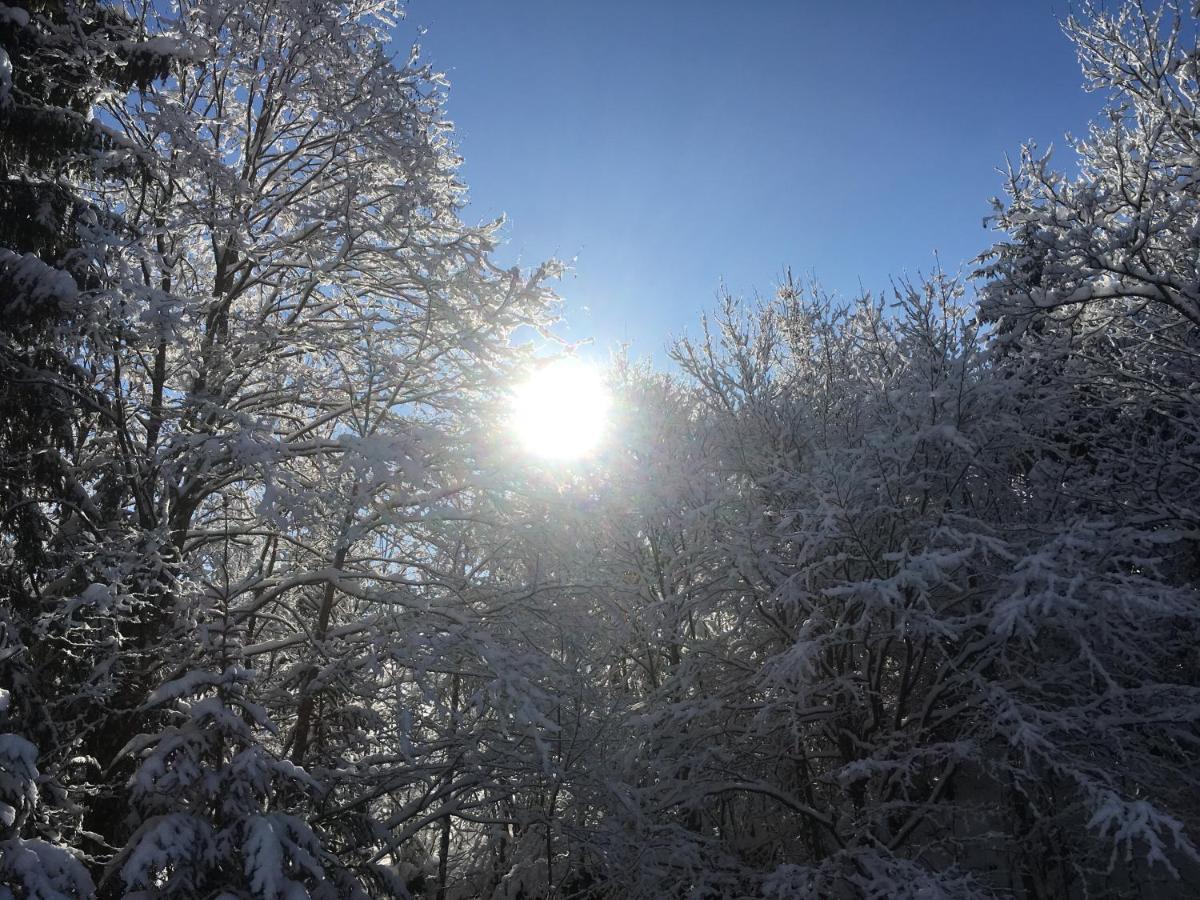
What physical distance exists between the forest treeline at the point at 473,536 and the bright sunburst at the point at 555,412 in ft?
0.81

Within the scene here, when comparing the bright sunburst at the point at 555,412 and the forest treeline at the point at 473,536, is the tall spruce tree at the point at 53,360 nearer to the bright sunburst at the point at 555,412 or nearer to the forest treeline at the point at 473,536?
the forest treeline at the point at 473,536

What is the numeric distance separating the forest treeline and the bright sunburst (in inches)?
9.8

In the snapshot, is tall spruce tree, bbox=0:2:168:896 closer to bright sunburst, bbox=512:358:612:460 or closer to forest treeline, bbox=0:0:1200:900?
forest treeline, bbox=0:0:1200:900

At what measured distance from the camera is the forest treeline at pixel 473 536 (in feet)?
17.4

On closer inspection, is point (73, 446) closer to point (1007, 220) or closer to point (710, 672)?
point (710, 672)

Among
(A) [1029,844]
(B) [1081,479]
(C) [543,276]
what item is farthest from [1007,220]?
(A) [1029,844]

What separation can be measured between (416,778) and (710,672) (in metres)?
4.04

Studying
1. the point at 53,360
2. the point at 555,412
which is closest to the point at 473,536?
the point at 555,412

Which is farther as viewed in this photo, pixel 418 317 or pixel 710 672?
pixel 710 672

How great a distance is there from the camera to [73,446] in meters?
5.70

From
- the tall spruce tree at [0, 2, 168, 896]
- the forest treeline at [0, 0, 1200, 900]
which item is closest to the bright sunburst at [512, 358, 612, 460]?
the forest treeline at [0, 0, 1200, 900]

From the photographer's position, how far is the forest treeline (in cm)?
530

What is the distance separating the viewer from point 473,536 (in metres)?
7.22

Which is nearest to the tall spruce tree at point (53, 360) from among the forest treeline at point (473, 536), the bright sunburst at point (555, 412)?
the forest treeline at point (473, 536)
